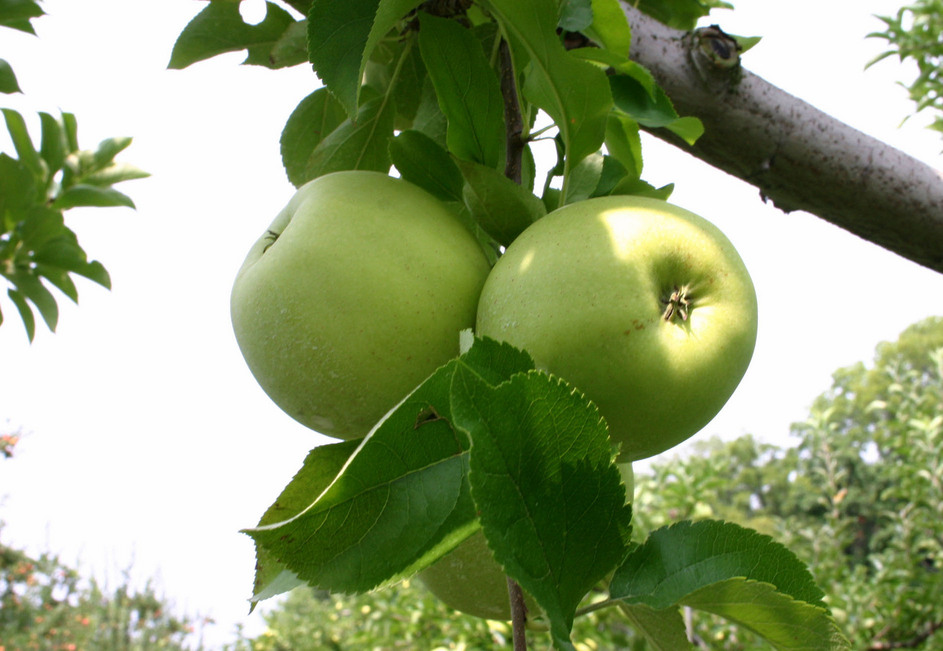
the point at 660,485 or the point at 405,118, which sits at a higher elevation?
the point at 660,485

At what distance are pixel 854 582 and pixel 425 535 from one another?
3378 mm

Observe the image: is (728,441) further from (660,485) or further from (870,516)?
(660,485)

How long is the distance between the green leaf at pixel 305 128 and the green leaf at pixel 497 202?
391mm

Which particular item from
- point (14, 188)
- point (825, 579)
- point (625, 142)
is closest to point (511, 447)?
point (625, 142)

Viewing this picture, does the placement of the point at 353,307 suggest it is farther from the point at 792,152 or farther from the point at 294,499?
the point at 792,152

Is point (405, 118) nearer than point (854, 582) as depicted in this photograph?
Yes

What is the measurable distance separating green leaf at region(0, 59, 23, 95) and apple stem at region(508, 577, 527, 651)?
1.27 m

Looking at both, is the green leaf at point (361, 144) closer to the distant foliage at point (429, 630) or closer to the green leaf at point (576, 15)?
the green leaf at point (576, 15)

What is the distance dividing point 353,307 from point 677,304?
27 cm

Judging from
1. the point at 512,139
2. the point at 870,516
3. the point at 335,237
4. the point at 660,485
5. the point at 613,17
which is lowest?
the point at 335,237

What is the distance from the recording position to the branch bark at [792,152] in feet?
3.30

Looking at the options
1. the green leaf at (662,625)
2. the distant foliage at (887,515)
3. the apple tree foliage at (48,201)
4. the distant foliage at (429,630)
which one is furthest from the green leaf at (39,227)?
the distant foliage at (887,515)

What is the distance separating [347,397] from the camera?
63 centimetres

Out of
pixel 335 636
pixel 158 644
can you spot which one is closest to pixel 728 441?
pixel 158 644
